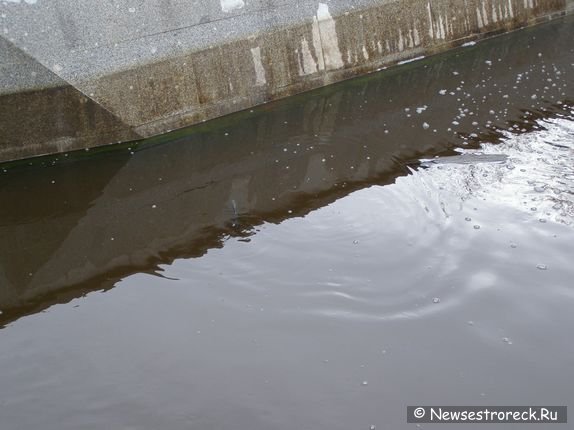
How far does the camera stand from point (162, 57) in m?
7.70

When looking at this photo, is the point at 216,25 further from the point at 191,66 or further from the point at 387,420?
the point at 387,420

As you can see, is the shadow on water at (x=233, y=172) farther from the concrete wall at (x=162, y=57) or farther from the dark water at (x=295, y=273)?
the concrete wall at (x=162, y=57)

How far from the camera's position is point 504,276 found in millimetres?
4941

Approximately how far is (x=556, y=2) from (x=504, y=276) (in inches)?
337

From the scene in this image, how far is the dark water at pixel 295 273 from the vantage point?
13.3 feet

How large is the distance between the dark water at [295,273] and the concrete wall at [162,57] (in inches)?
13.2

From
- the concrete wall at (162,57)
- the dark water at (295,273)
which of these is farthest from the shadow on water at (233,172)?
the concrete wall at (162,57)

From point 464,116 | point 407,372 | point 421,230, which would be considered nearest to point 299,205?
point 421,230

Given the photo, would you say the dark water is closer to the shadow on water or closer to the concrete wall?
the shadow on water

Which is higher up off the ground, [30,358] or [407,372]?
[30,358]

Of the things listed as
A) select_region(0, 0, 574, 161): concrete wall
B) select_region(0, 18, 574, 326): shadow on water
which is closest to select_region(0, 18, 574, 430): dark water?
select_region(0, 18, 574, 326): shadow on water

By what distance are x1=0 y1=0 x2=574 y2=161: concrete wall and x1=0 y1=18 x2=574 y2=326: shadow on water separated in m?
0.24

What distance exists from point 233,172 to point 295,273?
85.8 inches

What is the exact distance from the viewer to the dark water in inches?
159
